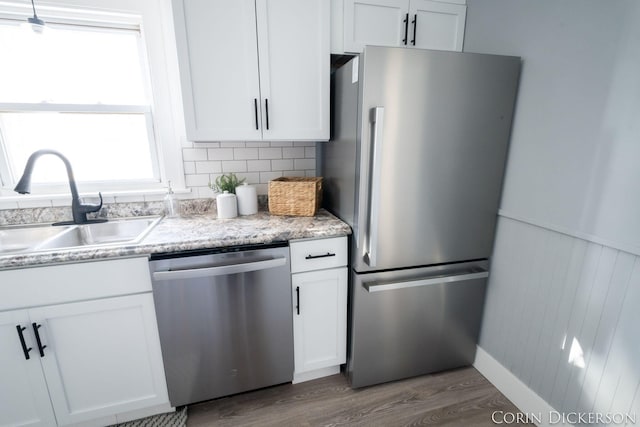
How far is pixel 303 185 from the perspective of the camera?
5.39 feet

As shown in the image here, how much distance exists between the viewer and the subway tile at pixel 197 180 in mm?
1814

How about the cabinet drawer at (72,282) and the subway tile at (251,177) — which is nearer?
the cabinet drawer at (72,282)

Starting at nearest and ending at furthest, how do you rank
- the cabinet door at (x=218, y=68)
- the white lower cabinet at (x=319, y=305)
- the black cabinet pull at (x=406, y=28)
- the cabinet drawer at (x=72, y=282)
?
the cabinet drawer at (x=72, y=282) → the cabinet door at (x=218, y=68) → the white lower cabinet at (x=319, y=305) → the black cabinet pull at (x=406, y=28)

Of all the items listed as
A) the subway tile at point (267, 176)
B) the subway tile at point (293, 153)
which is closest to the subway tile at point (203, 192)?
the subway tile at point (267, 176)

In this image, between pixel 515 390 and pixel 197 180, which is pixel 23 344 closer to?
pixel 197 180

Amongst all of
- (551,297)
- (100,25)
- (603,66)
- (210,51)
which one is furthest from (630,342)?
(100,25)

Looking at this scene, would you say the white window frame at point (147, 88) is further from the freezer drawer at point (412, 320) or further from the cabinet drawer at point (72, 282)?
the freezer drawer at point (412, 320)

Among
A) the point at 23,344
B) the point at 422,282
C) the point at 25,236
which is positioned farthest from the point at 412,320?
the point at 25,236

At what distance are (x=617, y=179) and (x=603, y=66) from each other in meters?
0.44

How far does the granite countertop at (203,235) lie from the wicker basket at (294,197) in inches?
1.8

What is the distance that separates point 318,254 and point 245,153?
2.86 feet

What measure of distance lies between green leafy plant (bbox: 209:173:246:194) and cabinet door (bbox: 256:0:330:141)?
0.36 meters

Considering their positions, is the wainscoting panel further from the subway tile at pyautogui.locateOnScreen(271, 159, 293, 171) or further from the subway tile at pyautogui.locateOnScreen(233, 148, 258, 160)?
the subway tile at pyautogui.locateOnScreen(233, 148, 258, 160)

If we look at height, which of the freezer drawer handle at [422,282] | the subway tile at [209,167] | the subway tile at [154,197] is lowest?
the freezer drawer handle at [422,282]
